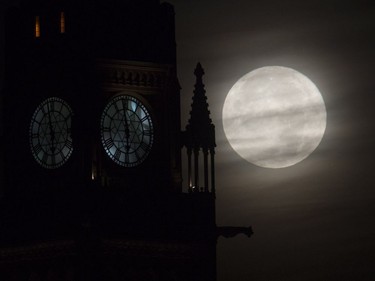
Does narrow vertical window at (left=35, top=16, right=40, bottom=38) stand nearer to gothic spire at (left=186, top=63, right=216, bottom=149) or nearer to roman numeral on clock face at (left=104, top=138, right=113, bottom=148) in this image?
roman numeral on clock face at (left=104, top=138, right=113, bottom=148)

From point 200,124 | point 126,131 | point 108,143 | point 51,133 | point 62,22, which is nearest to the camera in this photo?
point 51,133

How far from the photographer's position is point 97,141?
89250 millimetres

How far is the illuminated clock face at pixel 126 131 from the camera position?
294 feet

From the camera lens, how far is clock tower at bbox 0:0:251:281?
3442 inches

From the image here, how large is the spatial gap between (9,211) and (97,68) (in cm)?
863

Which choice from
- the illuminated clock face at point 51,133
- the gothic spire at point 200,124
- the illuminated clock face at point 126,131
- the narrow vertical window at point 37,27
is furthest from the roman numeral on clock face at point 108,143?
the narrow vertical window at point 37,27

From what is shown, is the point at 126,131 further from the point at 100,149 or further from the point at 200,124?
the point at 200,124

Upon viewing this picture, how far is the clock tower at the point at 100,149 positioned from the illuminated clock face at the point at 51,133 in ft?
0.23

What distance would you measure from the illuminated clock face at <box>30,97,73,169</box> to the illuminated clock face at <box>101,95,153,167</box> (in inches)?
77.6

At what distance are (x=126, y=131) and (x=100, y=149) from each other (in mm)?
1669

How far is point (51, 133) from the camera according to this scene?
88.8 m

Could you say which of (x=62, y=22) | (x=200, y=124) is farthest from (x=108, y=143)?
(x=62, y=22)

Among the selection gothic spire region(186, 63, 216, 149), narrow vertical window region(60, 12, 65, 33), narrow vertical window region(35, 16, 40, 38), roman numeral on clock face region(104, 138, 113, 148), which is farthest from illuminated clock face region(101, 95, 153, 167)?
narrow vertical window region(35, 16, 40, 38)

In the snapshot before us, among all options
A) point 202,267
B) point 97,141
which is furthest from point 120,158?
point 202,267
